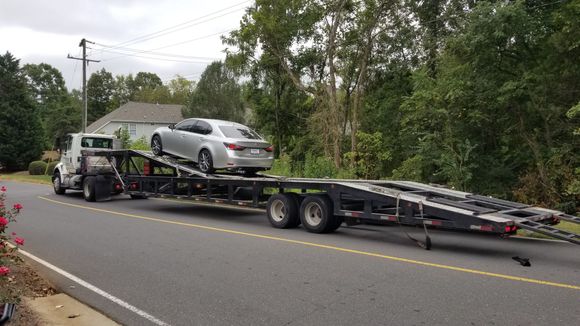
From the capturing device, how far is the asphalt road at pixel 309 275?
515 centimetres

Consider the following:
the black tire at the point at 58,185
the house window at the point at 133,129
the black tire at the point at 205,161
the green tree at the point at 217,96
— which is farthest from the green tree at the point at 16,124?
the black tire at the point at 205,161

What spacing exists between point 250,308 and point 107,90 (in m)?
90.8

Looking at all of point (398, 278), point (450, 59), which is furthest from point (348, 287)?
point (450, 59)

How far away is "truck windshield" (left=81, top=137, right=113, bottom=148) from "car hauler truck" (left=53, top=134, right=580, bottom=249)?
3.14 meters

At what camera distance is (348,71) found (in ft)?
88.2

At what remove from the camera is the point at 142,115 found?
197ft

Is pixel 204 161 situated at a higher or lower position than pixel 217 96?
lower

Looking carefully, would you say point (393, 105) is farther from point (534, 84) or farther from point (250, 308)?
point (250, 308)

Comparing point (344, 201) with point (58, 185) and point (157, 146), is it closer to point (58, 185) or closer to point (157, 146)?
point (157, 146)

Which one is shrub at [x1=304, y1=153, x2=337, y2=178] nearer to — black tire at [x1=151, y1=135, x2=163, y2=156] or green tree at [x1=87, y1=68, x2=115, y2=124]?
black tire at [x1=151, y1=135, x2=163, y2=156]

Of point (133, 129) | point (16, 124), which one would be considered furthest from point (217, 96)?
point (16, 124)

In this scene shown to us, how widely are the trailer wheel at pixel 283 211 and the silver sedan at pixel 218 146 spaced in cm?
188

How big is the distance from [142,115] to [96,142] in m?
42.8

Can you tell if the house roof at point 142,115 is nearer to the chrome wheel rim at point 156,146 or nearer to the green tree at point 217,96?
the green tree at point 217,96
